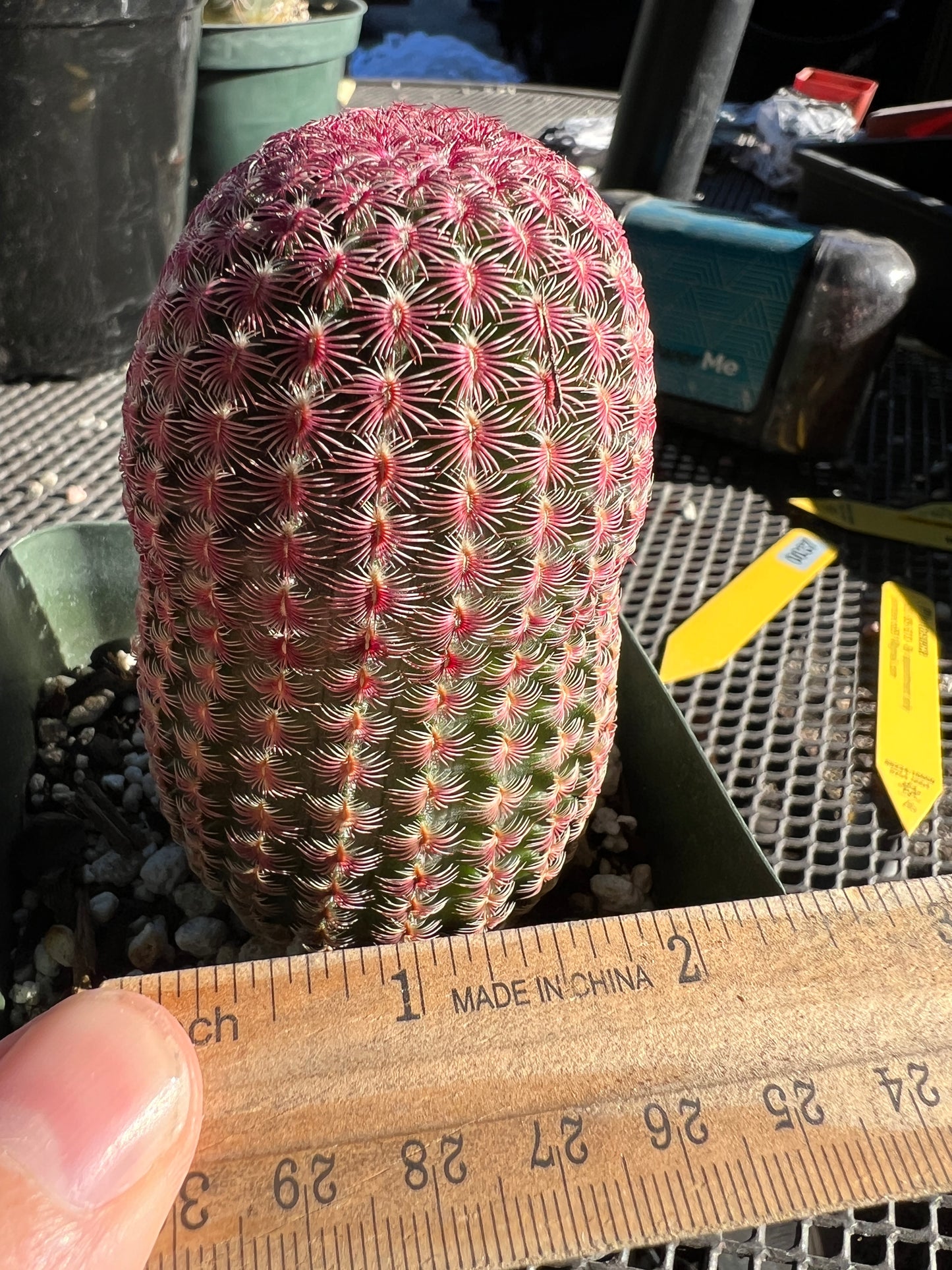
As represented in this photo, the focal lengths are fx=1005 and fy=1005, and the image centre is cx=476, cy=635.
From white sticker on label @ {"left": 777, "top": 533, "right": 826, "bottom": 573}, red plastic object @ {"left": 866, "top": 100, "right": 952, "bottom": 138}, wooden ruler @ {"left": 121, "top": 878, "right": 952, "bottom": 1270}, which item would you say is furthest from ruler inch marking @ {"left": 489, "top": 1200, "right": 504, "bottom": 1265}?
red plastic object @ {"left": 866, "top": 100, "right": 952, "bottom": 138}

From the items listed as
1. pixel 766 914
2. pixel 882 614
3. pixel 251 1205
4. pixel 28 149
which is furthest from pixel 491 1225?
pixel 28 149

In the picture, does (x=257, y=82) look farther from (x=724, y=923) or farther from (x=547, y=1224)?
(x=547, y=1224)

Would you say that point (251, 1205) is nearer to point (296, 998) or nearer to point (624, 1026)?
point (296, 998)

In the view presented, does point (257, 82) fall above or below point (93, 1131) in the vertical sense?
above

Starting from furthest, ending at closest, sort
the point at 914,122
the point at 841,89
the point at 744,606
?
the point at 841,89 < the point at 914,122 < the point at 744,606

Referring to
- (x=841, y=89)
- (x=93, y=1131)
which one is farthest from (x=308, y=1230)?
(x=841, y=89)

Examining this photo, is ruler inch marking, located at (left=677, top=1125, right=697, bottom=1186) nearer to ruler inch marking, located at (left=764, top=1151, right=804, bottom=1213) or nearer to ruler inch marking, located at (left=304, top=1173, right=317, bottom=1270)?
ruler inch marking, located at (left=764, top=1151, right=804, bottom=1213)
